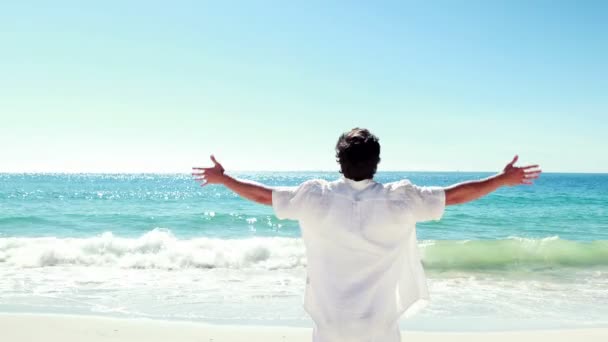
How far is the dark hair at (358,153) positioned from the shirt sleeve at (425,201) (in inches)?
7.0

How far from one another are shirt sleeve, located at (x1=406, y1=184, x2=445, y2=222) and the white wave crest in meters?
10.3

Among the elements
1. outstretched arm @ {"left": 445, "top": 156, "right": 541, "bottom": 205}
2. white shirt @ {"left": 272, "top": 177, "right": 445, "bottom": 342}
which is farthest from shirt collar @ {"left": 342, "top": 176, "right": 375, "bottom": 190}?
outstretched arm @ {"left": 445, "top": 156, "right": 541, "bottom": 205}

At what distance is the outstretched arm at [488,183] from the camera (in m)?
2.16

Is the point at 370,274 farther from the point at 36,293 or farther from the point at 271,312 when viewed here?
the point at 36,293

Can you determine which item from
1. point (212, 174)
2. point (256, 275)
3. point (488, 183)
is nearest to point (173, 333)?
point (212, 174)

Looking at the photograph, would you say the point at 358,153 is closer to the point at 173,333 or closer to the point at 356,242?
the point at 356,242

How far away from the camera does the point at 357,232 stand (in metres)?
2.04

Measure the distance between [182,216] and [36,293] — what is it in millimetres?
18458

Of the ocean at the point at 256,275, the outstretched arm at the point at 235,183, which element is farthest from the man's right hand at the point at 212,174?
the ocean at the point at 256,275

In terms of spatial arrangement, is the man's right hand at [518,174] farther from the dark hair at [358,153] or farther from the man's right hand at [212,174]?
the man's right hand at [212,174]

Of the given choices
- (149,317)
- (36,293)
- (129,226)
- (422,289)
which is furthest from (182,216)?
(422,289)

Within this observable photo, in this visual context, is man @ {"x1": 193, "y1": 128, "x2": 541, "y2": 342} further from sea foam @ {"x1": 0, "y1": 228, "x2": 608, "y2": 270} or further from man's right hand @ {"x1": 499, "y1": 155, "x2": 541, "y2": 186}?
sea foam @ {"x1": 0, "y1": 228, "x2": 608, "y2": 270}

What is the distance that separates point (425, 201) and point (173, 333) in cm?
477

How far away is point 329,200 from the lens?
2.06 meters
